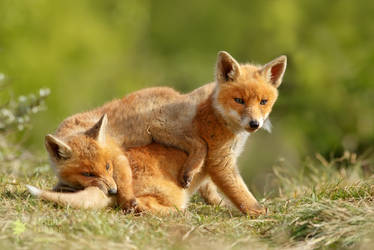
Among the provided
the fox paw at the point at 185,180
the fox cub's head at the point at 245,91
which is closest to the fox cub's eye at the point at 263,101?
the fox cub's head at the point at 245,91

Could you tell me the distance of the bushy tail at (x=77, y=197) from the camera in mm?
5398

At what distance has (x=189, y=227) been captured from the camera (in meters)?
5.07

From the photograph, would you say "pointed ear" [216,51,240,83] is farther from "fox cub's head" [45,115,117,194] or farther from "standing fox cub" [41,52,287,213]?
"fox cub's head" [45,115,117,194]

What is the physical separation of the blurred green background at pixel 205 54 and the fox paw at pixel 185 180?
867cm

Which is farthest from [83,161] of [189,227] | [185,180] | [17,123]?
[17,123]

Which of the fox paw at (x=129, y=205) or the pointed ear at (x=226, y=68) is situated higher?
the pointed ear at (x=226, y=68)

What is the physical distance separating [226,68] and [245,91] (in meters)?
0.52

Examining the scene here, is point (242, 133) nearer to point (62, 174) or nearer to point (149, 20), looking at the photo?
point (62, 174)

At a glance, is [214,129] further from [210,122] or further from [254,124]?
[254,124]

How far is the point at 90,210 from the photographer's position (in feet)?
17.4

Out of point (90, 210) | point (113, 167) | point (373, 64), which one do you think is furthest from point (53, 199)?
point (373, 64)

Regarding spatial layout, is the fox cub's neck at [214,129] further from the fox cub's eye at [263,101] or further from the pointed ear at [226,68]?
the fox cub's eye at [263,101]

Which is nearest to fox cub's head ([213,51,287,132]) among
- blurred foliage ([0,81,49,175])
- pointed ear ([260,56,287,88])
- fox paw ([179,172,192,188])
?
→ pointed ear ([260,56,287,88])

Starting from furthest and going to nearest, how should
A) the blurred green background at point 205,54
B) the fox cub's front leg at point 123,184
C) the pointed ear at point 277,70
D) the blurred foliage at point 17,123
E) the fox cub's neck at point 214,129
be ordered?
1. the blurred green background at point 205,54
2. the blurred foliage at point 17,123
3. the pointed ear at point 277,70
4. the fox cub's neck at point 214,129
5. the fox cub's front leg at point 123,184
